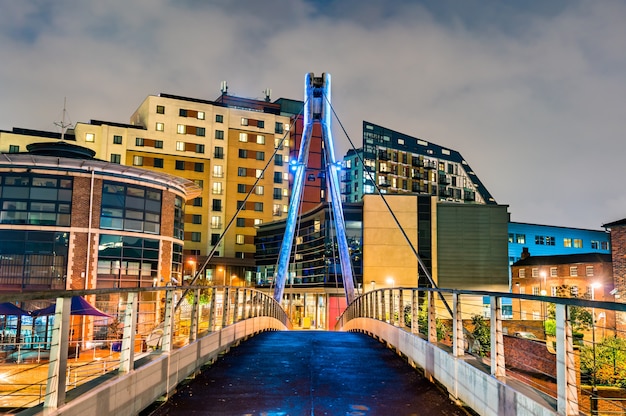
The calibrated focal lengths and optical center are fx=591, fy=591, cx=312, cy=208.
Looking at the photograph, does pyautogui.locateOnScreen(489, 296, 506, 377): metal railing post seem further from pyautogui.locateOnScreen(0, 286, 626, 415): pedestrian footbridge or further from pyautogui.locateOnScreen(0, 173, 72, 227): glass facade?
pyautogui.locateOnScreen(0, 173, 72, 227): glass facade

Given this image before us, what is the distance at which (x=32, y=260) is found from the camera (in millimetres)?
30359

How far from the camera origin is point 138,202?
34406 mm

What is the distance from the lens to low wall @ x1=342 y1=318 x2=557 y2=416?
219 inches

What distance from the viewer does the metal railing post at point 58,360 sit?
464 centimetres

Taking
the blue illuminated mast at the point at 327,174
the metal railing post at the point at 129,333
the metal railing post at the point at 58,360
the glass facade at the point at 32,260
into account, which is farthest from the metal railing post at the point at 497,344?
the glass facade at the point at 32,260

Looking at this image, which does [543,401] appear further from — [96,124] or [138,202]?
[96,124]

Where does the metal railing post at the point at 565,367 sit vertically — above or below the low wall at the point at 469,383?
above

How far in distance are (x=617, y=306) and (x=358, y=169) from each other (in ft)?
340

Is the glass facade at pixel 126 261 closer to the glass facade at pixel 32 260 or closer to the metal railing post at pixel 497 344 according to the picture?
the glass facade at pixel 32 260

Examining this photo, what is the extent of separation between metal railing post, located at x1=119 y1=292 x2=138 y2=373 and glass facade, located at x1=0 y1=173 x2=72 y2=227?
27.1 meters

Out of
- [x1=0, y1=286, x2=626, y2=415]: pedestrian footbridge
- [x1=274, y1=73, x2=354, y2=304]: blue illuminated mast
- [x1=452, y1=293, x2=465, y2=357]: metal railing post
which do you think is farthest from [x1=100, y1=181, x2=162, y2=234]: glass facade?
[x1=452, y1=293, x2=465, y2=357]: metal railing post

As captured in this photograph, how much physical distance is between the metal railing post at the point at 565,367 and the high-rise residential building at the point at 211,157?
61312mm

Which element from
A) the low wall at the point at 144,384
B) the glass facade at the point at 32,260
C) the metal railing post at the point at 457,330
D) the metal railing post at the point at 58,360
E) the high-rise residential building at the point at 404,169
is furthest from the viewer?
the high-rise residential building at the point at 404,169

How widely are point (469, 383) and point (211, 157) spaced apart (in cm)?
6767
